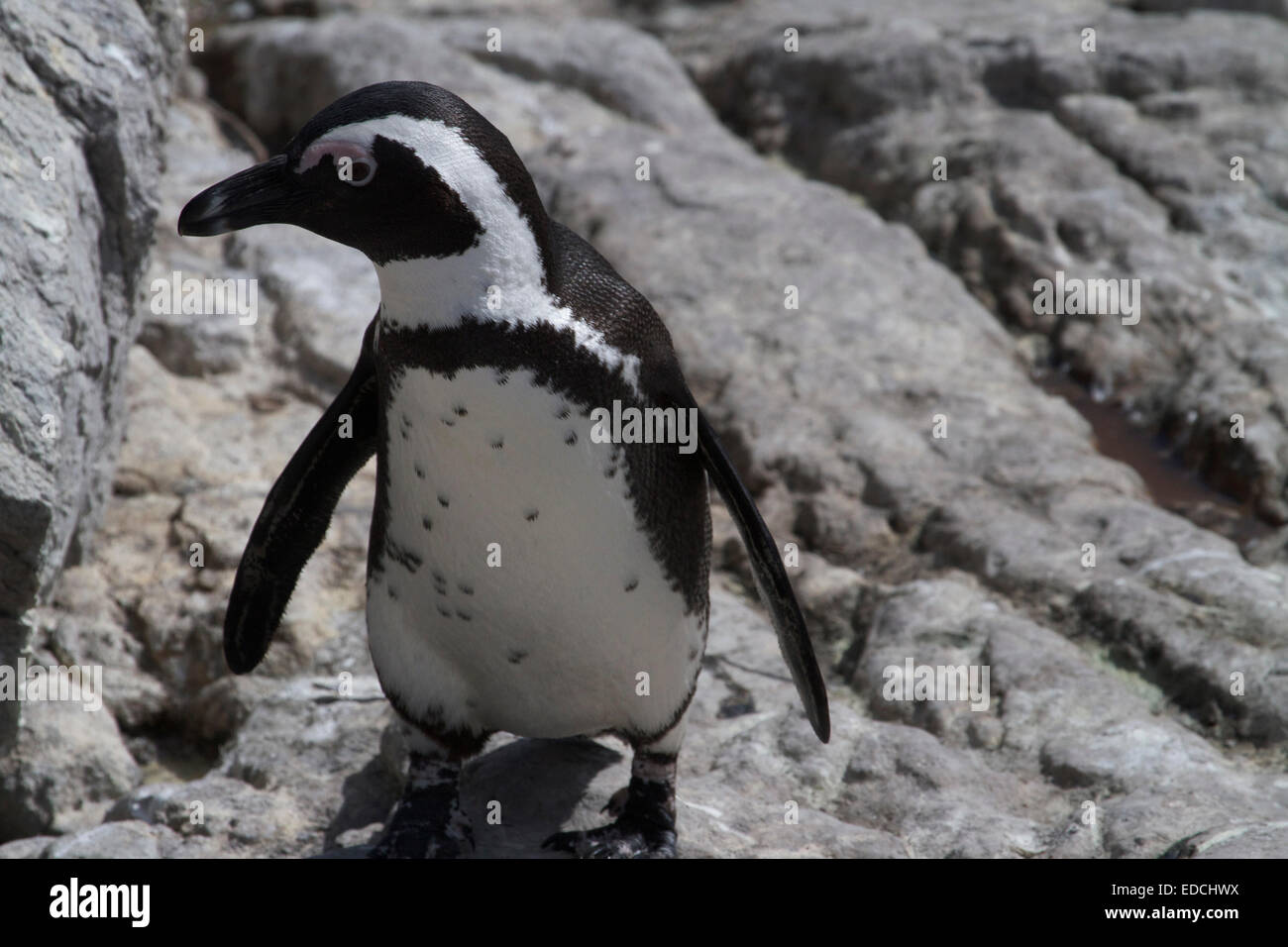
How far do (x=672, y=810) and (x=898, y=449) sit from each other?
1.78 metres

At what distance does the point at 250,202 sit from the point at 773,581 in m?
1.17

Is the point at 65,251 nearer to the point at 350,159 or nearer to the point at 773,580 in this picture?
the point at 350,159

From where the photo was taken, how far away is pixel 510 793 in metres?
2.77

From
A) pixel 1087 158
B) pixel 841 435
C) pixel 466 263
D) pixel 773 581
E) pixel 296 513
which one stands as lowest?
pixel 773 581

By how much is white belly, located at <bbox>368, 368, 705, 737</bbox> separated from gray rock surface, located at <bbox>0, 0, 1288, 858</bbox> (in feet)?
1.02

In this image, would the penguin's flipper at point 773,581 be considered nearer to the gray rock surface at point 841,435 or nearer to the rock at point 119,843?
the gray rock surface at point 841,435

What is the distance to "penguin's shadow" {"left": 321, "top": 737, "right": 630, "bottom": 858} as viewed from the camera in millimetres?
2609

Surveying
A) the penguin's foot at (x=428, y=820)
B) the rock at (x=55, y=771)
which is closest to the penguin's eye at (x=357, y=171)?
the penguin's foot at (x=428, y=820)

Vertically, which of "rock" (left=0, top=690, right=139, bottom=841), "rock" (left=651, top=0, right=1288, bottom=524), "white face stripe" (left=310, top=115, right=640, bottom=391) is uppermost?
"rock" (left=651, top=0, right=1288, bottom=524)

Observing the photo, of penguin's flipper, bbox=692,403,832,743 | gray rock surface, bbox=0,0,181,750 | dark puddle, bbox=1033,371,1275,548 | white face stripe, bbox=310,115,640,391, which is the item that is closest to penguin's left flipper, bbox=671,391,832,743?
penguin's flipper, bbox=692,403,832,743

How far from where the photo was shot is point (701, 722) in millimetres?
3238

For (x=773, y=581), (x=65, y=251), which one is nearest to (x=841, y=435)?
(x=773, y=581)

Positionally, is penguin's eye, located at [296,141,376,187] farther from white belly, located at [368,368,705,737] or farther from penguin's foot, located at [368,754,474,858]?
penguin's foot, located at [368,754,474,858]
